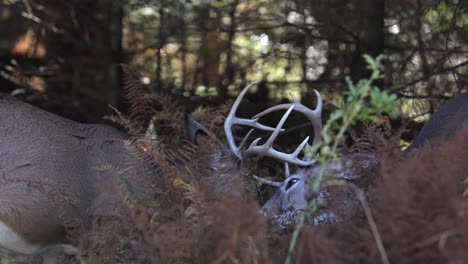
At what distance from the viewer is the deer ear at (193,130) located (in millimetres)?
5410

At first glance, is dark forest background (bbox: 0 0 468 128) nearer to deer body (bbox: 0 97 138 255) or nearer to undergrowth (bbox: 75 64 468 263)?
deer body (bbox: 0 97 138 255)

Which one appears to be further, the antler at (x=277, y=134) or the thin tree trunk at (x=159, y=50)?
the thin tree trunk at (x=159, y=50)

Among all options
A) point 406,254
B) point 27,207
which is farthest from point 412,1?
point 406,254

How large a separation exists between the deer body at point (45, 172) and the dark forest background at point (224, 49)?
1.54m

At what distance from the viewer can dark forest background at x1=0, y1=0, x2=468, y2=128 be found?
6801 millimetres

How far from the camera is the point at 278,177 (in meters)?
5.66

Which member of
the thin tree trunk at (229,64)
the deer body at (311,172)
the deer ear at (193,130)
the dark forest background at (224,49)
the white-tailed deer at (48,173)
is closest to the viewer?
the deer body at (311,172)

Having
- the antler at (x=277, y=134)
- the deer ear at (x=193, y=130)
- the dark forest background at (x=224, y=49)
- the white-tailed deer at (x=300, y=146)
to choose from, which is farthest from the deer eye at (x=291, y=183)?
the dark forest background at (x=224, y=49)

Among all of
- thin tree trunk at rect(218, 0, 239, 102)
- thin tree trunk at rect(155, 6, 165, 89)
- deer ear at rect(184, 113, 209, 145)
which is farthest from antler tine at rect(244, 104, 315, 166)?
thin tree trunk at rect(155, 6, 165, 89)

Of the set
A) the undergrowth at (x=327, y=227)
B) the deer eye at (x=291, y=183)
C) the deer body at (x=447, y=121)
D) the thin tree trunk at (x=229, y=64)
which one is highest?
the thin tree trunk at (x=229, y=64)

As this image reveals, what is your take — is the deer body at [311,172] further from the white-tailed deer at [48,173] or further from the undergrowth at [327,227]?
the white-tailed deer at [48,173]

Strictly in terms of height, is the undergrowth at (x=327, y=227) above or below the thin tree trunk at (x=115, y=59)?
below

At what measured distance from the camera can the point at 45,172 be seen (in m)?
4.94

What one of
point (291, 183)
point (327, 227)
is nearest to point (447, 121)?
point (291, 183)
